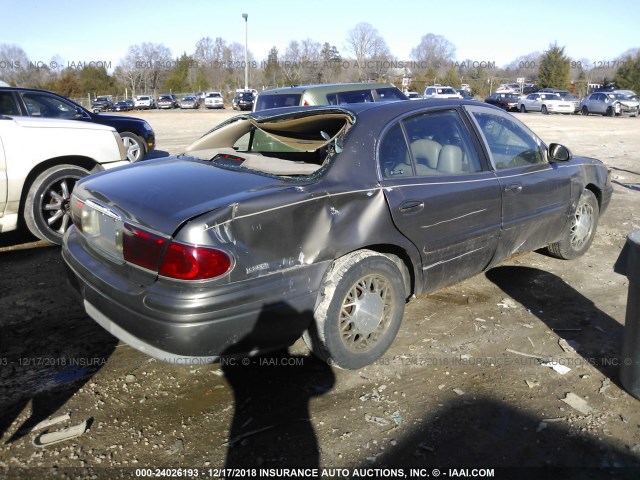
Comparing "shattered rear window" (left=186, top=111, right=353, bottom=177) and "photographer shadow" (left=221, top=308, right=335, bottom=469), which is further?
"shattered rear window" (left=186, top=111, right=353, bottom=177)

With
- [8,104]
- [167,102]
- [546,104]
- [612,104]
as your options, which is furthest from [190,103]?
[8,104]

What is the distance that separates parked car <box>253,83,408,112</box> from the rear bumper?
22.7ft

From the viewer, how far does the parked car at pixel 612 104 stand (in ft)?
111

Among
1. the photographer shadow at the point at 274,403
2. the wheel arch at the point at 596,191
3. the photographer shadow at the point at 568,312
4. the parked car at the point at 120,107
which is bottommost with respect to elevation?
the photographer shadow at the point at 274,403

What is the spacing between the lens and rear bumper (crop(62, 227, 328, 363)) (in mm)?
2701

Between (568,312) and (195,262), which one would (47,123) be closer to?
(195,262)

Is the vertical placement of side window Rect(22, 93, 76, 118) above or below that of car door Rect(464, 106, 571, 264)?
above

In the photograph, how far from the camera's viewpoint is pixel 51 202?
227 inches

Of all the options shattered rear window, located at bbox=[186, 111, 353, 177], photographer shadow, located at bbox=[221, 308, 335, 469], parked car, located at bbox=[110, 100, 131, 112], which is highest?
shattered rear window, located at bbox=[186, 111, 353, 177]

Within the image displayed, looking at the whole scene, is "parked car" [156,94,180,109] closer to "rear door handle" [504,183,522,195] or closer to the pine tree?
the pine tree

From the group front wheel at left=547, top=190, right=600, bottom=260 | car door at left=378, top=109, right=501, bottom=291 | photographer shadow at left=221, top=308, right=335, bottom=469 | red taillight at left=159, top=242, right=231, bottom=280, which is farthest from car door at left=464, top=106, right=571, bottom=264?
red taillight at left=159, top=242, right=231, bottom=280

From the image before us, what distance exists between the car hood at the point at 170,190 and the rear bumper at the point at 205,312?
348 millimetres

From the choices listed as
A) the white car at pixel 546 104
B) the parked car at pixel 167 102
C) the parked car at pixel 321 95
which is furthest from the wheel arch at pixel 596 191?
the parked car at pixel 167 102

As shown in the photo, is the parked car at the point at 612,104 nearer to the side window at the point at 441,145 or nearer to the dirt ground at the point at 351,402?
the dirt ground at the point at 351,402
